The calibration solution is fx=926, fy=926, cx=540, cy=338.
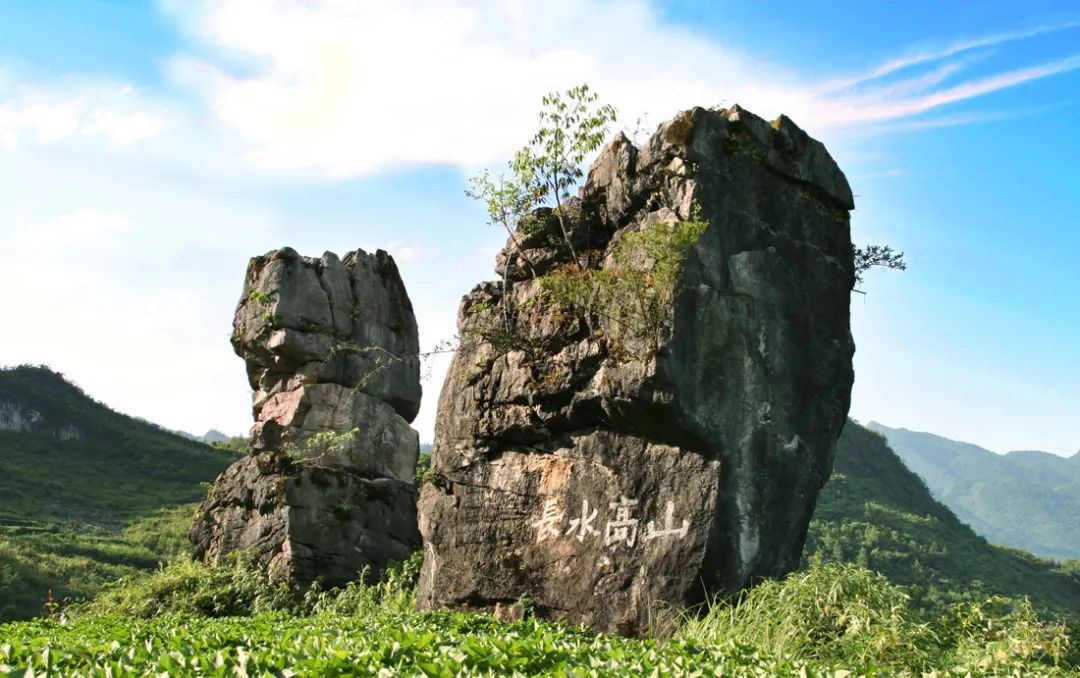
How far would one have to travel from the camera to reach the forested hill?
34625mm

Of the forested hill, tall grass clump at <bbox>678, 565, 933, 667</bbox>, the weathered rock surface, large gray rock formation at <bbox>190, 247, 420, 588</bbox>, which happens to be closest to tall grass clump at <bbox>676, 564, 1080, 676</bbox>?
tall grass clump at <bbox>678, 565, 933, 667</bbox>

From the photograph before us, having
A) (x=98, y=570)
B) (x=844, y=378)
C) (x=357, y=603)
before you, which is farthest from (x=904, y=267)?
(x=98, y=570)

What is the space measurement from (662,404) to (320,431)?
8.48 meters

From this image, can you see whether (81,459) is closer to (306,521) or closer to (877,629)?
(306,521)

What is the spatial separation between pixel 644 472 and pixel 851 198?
15.3 feet

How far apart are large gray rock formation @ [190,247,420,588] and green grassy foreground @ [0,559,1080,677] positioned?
4.89 meters

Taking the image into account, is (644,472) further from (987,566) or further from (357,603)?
(987,566)

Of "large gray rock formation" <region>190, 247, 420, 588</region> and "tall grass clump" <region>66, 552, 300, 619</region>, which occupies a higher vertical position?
"large gray rock formation" <region>190, 247, 420, 588</region>

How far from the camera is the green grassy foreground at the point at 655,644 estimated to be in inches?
207

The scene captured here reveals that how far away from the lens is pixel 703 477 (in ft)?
30.3

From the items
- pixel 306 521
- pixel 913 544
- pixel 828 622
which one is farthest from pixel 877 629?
pixel 913 544

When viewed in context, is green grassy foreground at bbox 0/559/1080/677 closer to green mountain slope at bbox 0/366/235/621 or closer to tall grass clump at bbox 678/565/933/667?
tall grass clump at bbox 678/565/933/667

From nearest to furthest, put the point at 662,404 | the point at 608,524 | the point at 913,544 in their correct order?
the point at 662,404 → the point at 608,524 → the point at 913,544

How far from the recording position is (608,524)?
31.4 ft
